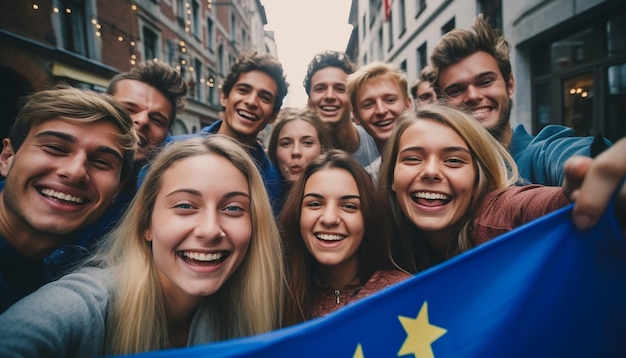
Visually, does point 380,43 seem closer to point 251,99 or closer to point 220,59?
point 220,59

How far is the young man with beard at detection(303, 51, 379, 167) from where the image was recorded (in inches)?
175

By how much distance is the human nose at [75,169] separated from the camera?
177 cm

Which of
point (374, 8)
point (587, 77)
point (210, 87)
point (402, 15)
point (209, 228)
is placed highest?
point (374, 8)

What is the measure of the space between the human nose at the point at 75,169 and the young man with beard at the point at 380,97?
2.58m

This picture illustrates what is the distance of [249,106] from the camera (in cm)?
364

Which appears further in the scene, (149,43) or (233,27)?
(233,27)

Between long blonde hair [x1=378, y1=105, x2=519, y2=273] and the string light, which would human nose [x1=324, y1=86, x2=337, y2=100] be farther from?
the string light

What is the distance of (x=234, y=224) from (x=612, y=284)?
1580 millimetres

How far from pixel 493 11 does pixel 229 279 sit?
918 centimetres

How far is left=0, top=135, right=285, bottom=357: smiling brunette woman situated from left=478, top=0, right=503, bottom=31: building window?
8.45 meters

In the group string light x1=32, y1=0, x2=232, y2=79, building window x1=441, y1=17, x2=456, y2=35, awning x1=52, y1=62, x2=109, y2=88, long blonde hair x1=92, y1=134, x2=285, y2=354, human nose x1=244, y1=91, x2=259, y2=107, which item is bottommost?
long blonde hair x1=92, y1=134, x2=285, y2=354

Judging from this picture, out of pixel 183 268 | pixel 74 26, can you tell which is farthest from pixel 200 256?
pixel 74 26

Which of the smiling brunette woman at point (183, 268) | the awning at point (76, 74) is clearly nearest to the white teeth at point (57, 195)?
the smiling brunette woman at point (183, 268)

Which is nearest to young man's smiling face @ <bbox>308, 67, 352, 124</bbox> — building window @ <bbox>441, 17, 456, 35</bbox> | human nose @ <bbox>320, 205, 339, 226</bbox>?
human nose @ <bbox>320, 205, 339, 226</bbox>
